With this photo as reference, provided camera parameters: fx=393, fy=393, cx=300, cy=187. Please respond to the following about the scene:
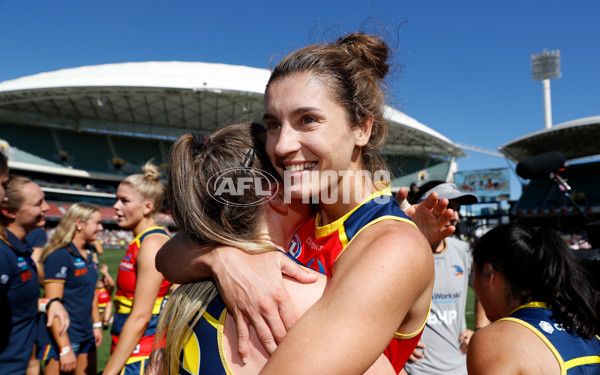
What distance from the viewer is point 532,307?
1.91 m

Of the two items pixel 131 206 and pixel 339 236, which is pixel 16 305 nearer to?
pixel 131 206

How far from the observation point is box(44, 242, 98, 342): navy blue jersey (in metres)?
4.48

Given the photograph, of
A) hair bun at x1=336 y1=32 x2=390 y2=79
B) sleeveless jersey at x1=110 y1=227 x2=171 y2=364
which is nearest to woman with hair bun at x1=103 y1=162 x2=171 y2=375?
sleeveless jersey at x1=110 y1=227 x2=171 y2=364

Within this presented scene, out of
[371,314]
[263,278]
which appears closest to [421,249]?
[371,314]

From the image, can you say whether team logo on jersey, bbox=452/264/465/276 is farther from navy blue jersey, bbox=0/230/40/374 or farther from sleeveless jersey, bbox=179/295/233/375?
navy blue jersey, bbox=0/230/40/374

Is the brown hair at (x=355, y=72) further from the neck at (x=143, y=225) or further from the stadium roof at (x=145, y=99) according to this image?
the stadium roof at (x=145, y=99)

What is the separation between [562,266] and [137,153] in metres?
42.6

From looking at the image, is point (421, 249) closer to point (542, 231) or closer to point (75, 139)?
point (542, 231)

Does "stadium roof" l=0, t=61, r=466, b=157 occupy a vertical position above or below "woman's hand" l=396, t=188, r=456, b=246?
above

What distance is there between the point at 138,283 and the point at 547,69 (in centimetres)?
5151

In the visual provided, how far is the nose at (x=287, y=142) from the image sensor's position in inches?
55.7

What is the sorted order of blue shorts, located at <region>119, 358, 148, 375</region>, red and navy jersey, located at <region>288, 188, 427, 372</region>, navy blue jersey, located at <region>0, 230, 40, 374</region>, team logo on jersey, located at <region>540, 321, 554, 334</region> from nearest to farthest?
red and navy jersey, located at <region>288, 188, 427, 372</region> → team logo on jersey, located at <region>540, 321, 554, 334</region> → blue shorts, located at <region>119, 358, 148, 375</region> → navy blue jersey, located at <region>0, 230, 40, 374</region>

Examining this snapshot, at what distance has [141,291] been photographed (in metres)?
2.79

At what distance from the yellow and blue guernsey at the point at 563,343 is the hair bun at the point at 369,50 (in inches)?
51.9
